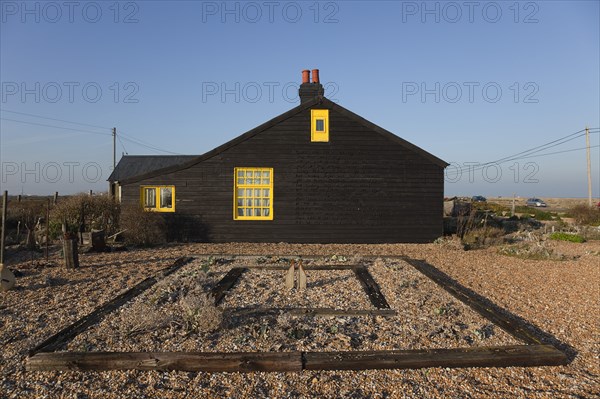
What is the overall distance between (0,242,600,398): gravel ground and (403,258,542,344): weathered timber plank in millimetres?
151

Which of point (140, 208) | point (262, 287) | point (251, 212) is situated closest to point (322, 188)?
point (251, 212)

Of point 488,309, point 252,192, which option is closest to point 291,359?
point 488,309

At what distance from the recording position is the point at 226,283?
7.41 m

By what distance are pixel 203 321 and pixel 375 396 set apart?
2.19 m

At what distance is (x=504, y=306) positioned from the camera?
6.77 meters

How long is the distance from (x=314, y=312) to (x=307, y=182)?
8.74 meters

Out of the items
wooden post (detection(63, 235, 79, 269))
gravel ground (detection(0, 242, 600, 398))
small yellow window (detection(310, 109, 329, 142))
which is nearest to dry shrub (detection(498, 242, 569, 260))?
gravel ground (detection(0, 242, 600, 398))

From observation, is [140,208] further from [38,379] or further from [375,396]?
[375,396]

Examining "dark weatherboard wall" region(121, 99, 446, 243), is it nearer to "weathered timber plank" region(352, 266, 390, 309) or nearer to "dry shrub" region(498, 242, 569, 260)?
"dry shrub" region(498, 242, 569, 260)

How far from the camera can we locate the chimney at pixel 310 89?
49.7 feet

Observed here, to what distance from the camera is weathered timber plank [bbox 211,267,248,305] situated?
21.5ft

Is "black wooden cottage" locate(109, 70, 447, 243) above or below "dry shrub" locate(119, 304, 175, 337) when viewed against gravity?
above

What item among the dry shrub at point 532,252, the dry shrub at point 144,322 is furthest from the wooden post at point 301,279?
the dry shrub at point 532,252

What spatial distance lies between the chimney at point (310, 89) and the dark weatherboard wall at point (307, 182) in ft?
4.27
